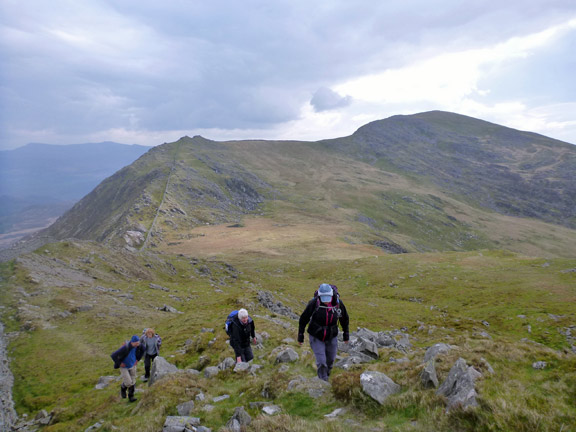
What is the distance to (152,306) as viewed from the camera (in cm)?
3941

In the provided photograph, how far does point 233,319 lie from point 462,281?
55502 mm

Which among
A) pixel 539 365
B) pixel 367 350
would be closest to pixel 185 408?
pixel 367 350

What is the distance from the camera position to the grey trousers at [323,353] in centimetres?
1213

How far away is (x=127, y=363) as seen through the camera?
613 inches

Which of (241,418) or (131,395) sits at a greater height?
(241,418)

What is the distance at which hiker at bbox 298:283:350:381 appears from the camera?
11.6 metres

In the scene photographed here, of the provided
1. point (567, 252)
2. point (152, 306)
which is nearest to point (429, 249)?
point (567, 252)

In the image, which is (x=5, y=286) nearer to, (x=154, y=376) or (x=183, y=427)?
(x=154, y=376)

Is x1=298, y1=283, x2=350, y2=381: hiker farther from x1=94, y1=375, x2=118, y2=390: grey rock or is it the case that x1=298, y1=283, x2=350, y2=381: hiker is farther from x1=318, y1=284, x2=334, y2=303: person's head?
x1=94, y1=375, x2=118, y2=390: grey rock

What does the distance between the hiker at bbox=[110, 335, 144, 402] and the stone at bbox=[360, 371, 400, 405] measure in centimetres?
1152

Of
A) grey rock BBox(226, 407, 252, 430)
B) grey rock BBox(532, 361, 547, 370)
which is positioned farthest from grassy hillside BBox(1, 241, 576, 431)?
grey rock BBox(226, 407, 252, 430)

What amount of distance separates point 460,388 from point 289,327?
846 inches

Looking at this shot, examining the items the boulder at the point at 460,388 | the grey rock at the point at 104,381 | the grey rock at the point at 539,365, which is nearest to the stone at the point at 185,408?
the boulder at the point at 460,388

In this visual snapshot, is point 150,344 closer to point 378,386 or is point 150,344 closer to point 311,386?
point 311,386
